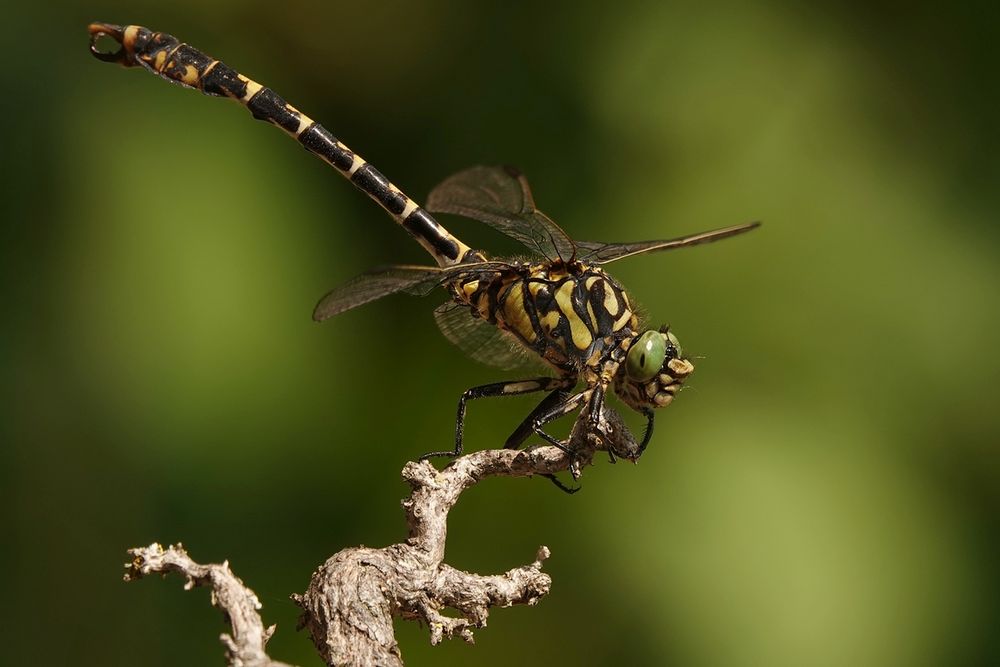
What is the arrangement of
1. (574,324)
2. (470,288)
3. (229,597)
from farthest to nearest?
(470,288), (574,324), (229,597)

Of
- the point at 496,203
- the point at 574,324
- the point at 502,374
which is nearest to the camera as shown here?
the point at 574,324

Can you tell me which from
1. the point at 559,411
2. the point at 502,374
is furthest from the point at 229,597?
the point at 502,374

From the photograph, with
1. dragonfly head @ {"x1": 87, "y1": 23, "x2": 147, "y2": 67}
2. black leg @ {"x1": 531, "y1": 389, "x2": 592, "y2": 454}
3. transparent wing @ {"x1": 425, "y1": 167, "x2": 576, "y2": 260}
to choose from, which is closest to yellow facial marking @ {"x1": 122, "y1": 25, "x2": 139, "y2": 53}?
dragonfly head @ {"x1": 87, "y1": 23, "x2": 147, "y2": 67}

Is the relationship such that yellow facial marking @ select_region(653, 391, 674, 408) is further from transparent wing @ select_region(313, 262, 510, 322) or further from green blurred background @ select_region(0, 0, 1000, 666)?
green blurred background @ select_region(0, 0, 1000, 666)

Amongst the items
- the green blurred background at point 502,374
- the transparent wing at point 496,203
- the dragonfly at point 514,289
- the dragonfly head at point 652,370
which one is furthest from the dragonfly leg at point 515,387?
the green blurred background at point 502,374

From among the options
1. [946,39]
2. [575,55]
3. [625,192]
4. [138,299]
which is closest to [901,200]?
[946,39]

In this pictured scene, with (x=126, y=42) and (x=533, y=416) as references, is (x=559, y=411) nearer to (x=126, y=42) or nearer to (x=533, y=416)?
(x=533, y=416)
